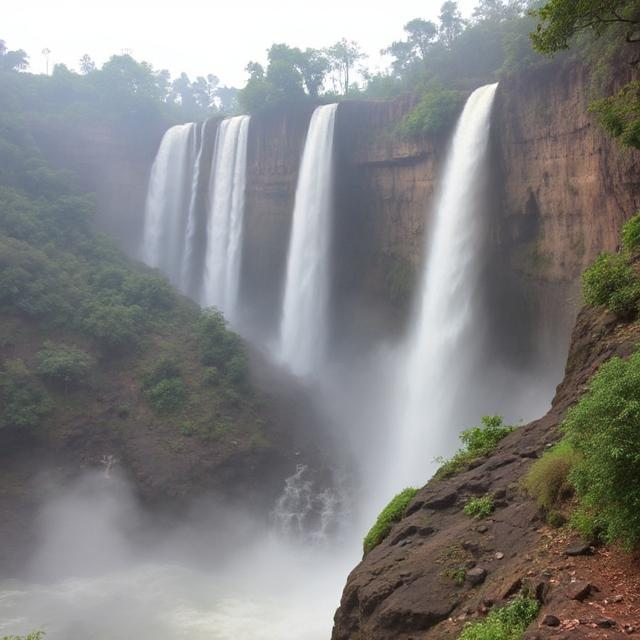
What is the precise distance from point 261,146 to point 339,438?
19.0m

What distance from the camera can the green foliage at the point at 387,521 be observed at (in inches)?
400

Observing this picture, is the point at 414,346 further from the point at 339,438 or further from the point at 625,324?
the point at 625,324

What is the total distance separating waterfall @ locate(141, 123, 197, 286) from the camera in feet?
130

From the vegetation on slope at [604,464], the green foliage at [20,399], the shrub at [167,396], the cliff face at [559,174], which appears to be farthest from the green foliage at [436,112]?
the vegetation on slope at [604,464]

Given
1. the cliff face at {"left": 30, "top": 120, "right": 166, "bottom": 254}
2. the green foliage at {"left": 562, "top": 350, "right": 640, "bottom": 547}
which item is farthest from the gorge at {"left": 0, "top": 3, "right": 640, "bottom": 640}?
the cliff face at {"left": 30, "top": 120, "right": 166, "bottom": 254}

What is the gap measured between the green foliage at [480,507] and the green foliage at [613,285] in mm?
4060

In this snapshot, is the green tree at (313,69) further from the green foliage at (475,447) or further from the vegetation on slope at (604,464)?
the vegetation on slope at (604,464)

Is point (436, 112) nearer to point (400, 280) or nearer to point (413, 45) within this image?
point (400, 280)

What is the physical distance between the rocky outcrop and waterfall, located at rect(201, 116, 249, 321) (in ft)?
89.2

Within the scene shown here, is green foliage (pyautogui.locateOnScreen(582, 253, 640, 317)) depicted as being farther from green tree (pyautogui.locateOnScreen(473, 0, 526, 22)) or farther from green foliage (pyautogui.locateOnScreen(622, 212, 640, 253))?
green tree (pyautogui.locateOnScreen(473, 0, 526, 22))

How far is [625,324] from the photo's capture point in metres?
9.91

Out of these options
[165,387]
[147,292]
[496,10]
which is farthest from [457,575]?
[496,10]

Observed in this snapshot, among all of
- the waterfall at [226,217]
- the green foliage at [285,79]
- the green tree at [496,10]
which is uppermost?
the green tree at [496,10]

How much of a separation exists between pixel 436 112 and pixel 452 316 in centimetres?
903
